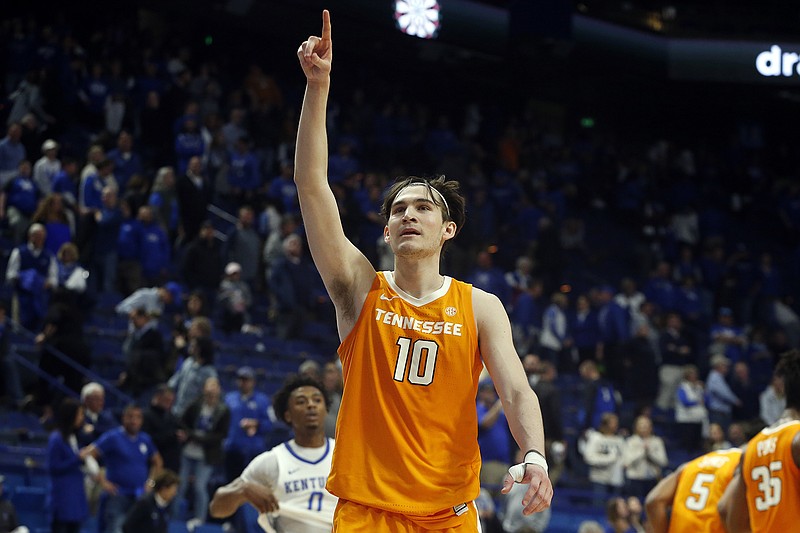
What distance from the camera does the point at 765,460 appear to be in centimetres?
634

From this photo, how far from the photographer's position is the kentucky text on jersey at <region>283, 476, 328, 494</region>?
21.7ft

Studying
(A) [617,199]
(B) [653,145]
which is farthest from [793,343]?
(B) [653,145]

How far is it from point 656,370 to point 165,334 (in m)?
6.65

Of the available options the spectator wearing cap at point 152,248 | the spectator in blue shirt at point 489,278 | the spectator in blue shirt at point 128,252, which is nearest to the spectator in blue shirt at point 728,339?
the spectator in blue shirt at point 489,278

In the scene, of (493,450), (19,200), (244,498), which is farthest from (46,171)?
(244,498)

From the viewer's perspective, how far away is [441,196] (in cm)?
466

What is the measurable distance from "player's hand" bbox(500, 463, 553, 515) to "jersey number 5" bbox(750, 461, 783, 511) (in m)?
2.83

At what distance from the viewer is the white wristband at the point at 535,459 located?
3.93 meters

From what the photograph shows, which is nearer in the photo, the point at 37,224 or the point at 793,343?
the point at 37,224

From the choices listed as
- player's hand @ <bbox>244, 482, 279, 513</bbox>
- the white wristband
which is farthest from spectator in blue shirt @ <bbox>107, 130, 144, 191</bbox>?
the white wristband

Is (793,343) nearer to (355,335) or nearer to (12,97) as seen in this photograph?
(12,97)

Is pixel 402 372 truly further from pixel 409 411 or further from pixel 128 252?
pixel 128 252

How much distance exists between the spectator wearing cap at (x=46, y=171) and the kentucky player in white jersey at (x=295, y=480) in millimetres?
7988

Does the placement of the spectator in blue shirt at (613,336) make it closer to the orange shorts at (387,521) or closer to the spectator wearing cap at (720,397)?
the spectator wearing cap at (720,397)
